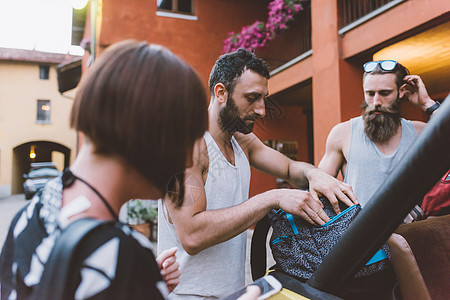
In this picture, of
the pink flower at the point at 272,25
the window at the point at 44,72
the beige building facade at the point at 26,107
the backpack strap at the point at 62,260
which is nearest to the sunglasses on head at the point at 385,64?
the backpack strap at the point at 62,260

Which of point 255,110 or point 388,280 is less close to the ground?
point 255,110

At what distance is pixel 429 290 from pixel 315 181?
0.50m

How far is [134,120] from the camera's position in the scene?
0.58m

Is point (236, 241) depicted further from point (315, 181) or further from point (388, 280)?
point (388, 280)

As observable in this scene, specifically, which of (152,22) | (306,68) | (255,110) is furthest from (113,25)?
(255,110)

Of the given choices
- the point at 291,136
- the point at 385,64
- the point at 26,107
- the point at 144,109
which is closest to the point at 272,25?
the point at 291,136

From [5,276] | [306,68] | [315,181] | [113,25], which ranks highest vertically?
[113,25]

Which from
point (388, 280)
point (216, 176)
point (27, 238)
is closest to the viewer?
point (27, 238)

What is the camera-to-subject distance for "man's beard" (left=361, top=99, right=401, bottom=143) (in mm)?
1992

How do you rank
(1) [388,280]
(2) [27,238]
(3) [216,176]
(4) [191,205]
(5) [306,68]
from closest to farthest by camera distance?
1. (2) [27,238]
2. (1) [388,280]
3. (4) [191,205]
4. (3) [216,176]
5. (5) [306,68]

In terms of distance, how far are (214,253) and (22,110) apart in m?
26.6

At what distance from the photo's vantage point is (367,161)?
6.63 feet

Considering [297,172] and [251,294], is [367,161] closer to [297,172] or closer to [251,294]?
[297,172]

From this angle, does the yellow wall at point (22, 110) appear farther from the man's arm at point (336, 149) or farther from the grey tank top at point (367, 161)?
the grey tank top at point (367, 161)
